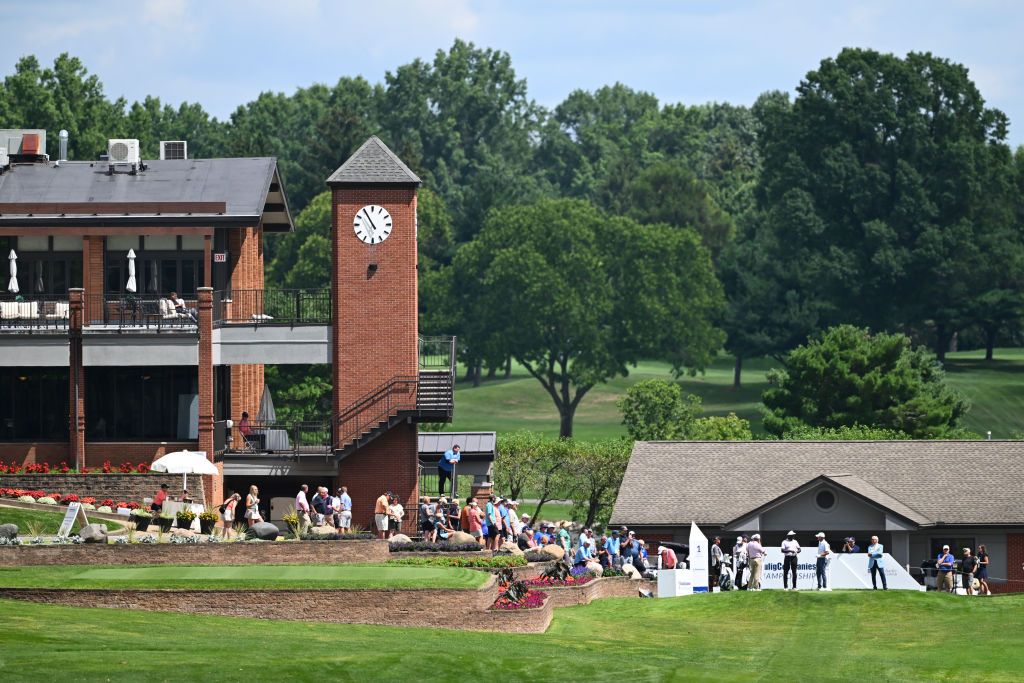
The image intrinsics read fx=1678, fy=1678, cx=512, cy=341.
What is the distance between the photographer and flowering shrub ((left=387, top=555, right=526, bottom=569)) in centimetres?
3984

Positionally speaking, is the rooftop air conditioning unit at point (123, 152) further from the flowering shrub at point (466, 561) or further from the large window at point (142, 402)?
the flowering shrub at point (466, 561)

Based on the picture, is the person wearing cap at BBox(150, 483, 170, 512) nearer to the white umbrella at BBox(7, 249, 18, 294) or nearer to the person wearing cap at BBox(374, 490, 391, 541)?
the person wearing cap at BBox(374, 490, 391, 541)

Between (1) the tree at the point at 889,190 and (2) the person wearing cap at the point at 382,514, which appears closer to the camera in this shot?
(2) the person wearing cap at the point at 382,514

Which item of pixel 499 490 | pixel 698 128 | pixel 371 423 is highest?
pixel 698 128

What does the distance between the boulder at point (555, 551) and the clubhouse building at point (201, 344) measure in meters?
7.02

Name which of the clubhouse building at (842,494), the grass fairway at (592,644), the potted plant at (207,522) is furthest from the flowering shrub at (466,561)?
the clubhouse building at (842,494)

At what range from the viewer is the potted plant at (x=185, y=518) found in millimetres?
41125

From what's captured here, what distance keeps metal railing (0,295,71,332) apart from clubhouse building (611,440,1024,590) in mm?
18717

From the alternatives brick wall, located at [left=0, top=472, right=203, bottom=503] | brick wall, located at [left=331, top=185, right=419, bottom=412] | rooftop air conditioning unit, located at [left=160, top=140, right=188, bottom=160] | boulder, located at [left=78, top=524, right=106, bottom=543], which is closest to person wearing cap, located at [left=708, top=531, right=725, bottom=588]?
brick wall, located at [left=331, top=185, right=419, bottom=412]

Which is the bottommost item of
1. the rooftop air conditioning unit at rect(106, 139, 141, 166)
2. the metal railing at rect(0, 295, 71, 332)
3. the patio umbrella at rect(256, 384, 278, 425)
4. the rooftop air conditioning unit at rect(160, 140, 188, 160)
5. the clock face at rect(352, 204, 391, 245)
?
the patio umbrella at rect(256, 384, 278, 425)

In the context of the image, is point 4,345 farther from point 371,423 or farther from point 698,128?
point 698,128

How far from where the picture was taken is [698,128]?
586ft

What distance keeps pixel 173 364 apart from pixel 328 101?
123746 millimetres

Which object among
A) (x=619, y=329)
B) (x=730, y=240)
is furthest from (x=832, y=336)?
(x=730, y=240)
